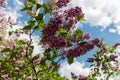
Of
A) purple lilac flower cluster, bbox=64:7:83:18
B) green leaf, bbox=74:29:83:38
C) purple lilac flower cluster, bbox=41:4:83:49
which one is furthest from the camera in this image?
purple lilac flower cluster, bbox=64:7:83:18

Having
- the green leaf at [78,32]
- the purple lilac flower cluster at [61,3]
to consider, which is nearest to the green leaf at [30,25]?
the purple lilac flower cluster at [61,3]

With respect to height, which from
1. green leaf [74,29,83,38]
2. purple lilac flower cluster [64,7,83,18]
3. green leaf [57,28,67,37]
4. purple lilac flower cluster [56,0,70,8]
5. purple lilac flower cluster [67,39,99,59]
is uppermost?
purple lilac flower cluster [56,0,70,8]

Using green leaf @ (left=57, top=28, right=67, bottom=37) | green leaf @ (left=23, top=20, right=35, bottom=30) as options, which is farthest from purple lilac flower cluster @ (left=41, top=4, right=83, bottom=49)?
green leaf @ (left=23, top=20, right=35, bottom=30)

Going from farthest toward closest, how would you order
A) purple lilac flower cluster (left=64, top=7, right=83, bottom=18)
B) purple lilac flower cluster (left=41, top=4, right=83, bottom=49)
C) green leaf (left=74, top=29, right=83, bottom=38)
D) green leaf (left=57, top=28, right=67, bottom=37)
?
purple lilac flower cluster (left=64, top=7, right=83, bottom=18)
green leaf (left=74, top=29, right=83, bottom=38)
green leaf (left=57, top=28, right=67, bottom=37)
purple lilac flower cluster (left=41, top=4, right=83, bottom=49)

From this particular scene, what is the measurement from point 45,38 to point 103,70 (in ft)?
25.8

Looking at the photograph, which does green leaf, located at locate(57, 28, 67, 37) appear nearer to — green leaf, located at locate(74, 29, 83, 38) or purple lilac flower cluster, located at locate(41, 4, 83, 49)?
purple lilac flower cluster, located at locate(41, 4, 83, 49)

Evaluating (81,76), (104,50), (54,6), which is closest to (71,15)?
(54,6)

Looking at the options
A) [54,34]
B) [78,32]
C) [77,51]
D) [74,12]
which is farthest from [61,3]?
[77,51]

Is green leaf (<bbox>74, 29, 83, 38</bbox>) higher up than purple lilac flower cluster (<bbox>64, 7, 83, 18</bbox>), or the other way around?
purple lilac flower cluster (<bbox>64, 7, 83, 18</bbox>)

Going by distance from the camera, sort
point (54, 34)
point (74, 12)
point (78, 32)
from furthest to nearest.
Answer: point (74, 12) < point (78, 32) < point (54, 34)

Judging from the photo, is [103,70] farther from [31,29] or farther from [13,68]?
[31,29]

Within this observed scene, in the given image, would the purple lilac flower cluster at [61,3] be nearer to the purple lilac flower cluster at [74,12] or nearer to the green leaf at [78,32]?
the purple lilac flower cluster at [74,12]

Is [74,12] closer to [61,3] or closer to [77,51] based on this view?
[61,3]

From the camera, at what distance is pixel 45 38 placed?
14.1 feet
